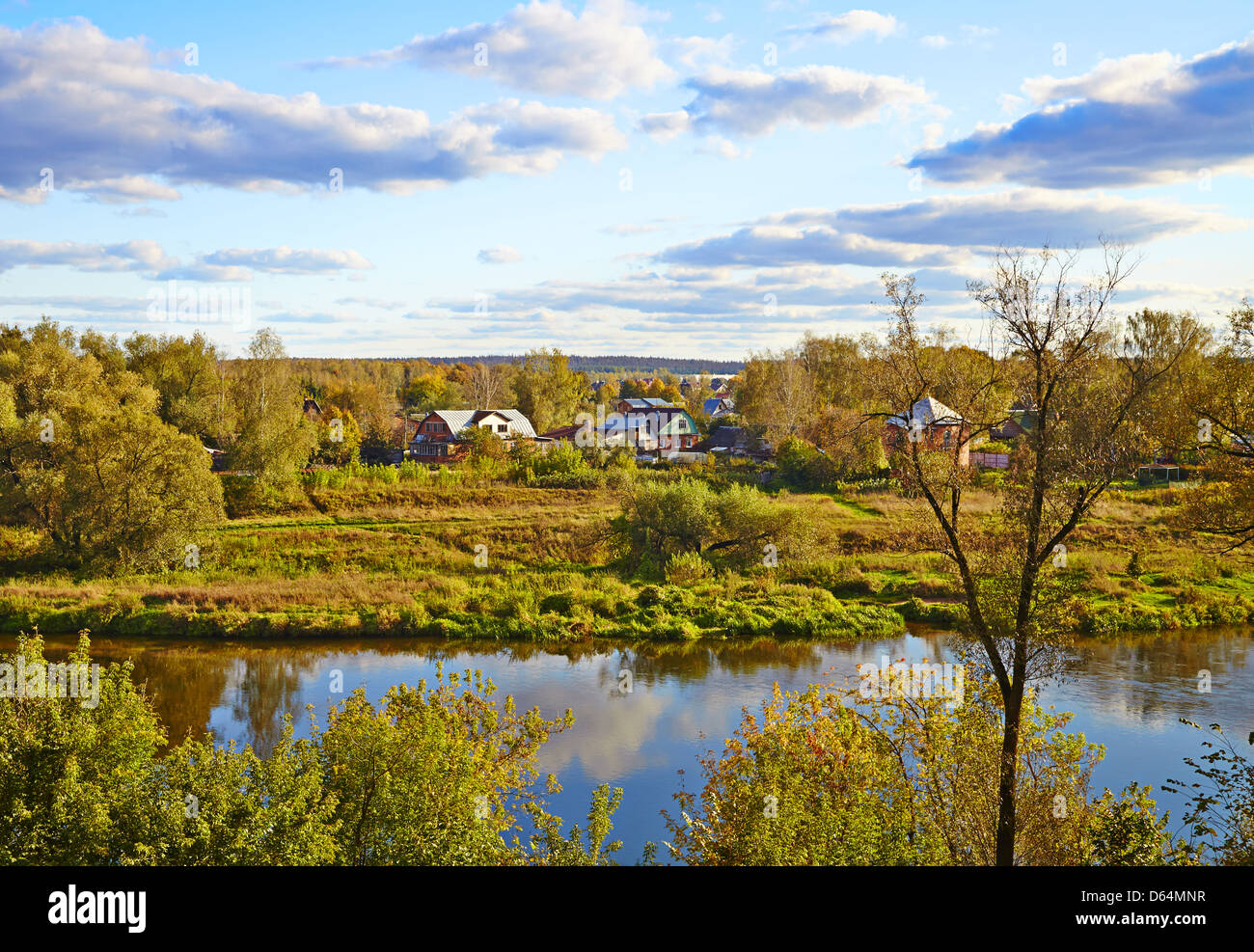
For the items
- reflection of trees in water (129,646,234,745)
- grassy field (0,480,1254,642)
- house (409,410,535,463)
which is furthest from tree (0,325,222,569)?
house (409,410,535,463)

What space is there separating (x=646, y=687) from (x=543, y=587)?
943cm

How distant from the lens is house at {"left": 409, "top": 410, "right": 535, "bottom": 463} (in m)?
73.4

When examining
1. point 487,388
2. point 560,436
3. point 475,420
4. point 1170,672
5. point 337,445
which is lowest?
point 1170,672

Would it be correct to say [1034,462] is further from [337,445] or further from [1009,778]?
[337,445]

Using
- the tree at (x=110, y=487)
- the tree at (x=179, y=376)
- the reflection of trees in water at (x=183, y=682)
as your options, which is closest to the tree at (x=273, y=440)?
the tree at (x=179, y=376)

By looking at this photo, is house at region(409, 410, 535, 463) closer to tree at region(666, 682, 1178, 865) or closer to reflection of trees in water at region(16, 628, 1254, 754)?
reflection of trees in water at region(16, 628, 1254, 754)

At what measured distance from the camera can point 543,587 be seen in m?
31.6

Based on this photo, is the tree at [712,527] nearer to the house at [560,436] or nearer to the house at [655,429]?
the house at [560,436]

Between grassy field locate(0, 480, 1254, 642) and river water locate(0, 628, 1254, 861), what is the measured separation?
1074 mm

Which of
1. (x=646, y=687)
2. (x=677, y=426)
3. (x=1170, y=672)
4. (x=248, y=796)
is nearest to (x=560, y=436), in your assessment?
(x=677, y=426)

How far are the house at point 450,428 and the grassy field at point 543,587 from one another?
99.8 ft

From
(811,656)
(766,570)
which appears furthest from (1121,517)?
(811,656)
